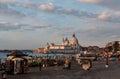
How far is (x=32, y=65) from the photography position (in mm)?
64625

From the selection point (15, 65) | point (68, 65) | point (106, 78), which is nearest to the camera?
point (106, 78)

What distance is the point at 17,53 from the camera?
42375mm

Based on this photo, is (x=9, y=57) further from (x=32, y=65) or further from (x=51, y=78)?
(x=32, y=65)

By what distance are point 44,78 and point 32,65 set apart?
30.1m

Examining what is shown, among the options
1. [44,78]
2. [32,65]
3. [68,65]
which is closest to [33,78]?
[44,78]

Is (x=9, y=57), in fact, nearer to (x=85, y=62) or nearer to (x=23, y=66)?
(x=23, y=66)

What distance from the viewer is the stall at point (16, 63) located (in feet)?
134

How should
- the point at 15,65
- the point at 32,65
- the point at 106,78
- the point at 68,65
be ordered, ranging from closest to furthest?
the point at 106,78
the point at 15,65
the point at 68,65
the point at 32,65

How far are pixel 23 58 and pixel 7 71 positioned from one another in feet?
8.31

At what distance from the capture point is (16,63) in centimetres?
4091

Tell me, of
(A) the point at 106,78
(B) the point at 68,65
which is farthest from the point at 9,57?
(B) the point at 68,65

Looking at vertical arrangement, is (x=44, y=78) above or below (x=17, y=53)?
below

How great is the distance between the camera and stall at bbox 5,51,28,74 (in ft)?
134

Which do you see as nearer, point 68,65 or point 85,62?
point 85,62
